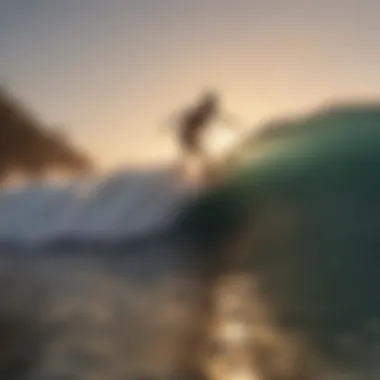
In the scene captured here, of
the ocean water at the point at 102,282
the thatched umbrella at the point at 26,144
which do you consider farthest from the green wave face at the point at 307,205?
the thatched umbrella at the point at 26,144

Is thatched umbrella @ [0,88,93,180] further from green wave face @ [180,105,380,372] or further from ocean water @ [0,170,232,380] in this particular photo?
green wave face @ [180,105,380,372]

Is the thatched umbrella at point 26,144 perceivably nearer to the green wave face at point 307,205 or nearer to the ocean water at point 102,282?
the ocean water at point 102,282

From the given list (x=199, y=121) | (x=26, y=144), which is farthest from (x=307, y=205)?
(x=26, y=144)

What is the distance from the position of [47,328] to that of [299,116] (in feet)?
0.89

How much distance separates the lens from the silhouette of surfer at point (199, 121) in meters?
0.69

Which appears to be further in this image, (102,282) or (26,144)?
(26,144)

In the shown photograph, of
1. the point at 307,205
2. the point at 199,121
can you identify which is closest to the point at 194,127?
the point at 199,121

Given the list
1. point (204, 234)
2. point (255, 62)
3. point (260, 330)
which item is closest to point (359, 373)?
point (260, 330)

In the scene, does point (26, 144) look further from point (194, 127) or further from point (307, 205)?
point (307, 205)

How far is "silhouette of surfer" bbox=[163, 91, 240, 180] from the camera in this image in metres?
A: 0.69

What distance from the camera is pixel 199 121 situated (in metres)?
0.70

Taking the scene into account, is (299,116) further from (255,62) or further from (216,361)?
(216,361)

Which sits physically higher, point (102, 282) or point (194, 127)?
point (194, 127)

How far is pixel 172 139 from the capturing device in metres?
0.71
